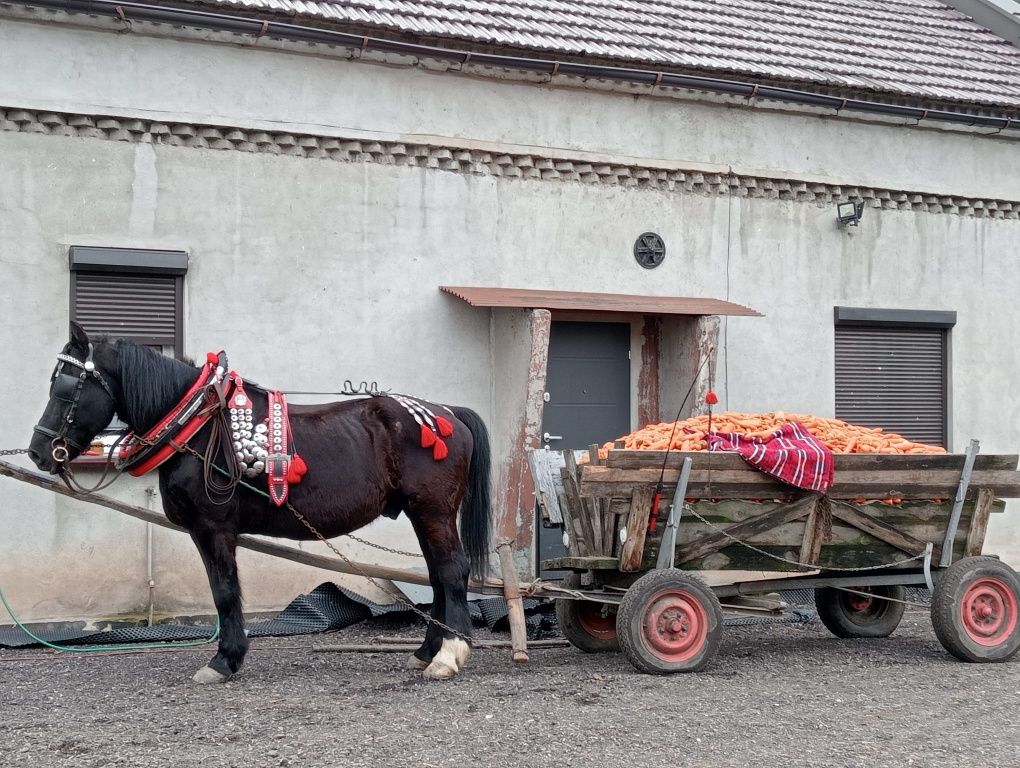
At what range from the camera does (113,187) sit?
9023 mm

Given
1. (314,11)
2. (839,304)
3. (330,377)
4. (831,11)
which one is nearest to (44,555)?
(330,377)

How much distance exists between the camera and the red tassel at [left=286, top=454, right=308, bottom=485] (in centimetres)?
680

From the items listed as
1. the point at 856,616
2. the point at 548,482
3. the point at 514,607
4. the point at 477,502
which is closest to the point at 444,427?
the point at 477,502

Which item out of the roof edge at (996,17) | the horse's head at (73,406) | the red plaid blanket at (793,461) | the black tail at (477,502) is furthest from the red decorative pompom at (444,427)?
the roof edge at (996,17)

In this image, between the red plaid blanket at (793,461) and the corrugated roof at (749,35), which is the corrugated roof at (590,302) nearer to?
the corrugated roof at (749,35)

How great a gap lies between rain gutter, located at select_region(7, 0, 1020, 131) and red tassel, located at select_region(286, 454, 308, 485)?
392 centimetres

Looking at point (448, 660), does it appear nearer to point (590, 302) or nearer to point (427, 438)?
point (427, 438)

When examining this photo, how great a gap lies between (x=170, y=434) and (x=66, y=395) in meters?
0.57

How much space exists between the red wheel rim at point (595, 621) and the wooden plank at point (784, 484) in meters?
1.14

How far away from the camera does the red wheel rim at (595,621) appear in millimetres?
7848

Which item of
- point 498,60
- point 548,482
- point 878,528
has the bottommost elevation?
point 878,528

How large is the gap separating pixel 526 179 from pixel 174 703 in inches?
223

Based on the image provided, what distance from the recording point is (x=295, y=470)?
6797 millimetres

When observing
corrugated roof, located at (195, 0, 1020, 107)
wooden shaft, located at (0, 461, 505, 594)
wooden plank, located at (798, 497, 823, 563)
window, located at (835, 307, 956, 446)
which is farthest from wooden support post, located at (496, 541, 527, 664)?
window, located at (835, 307, 956, 446)
